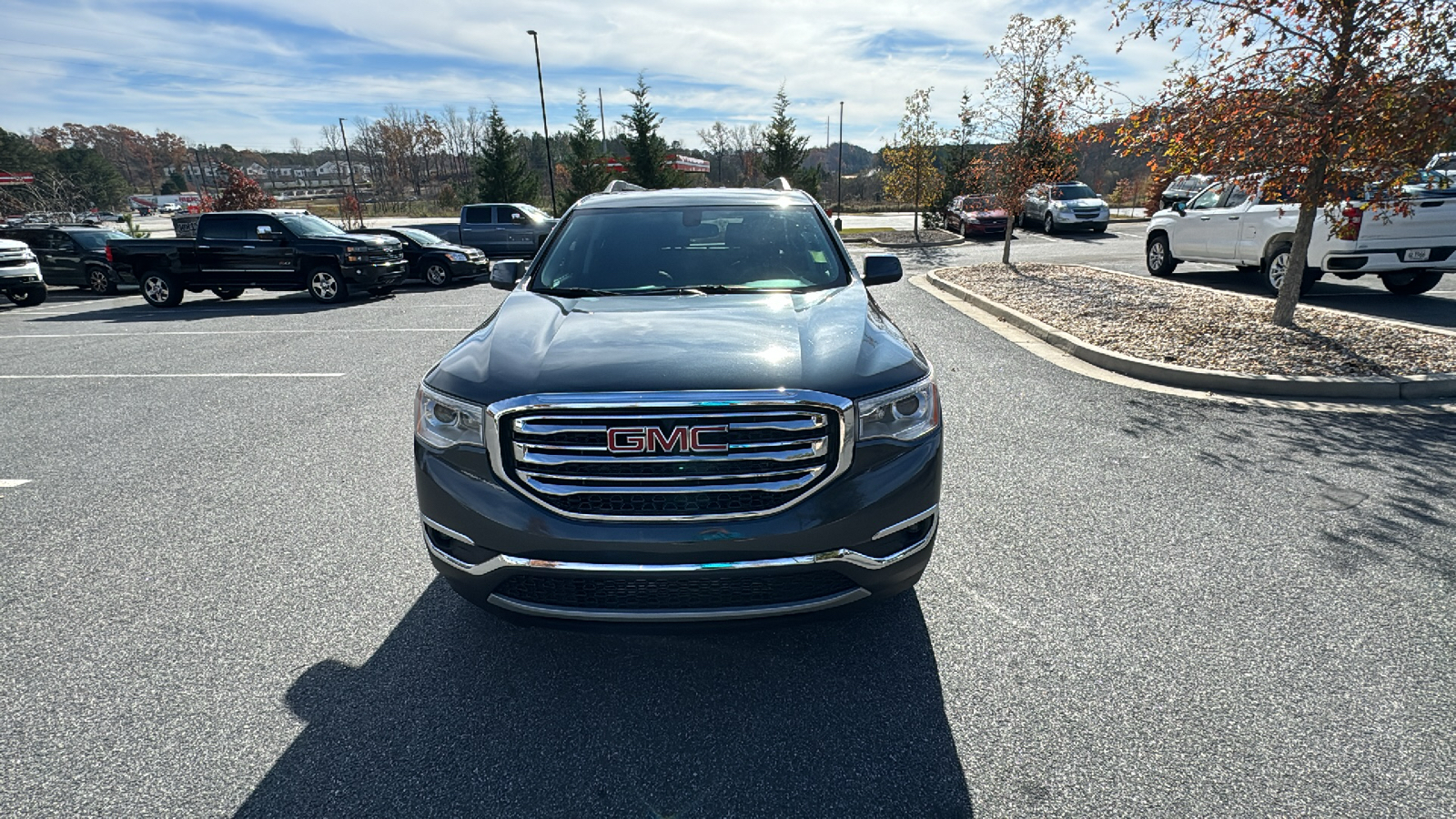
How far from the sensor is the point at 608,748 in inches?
95.4

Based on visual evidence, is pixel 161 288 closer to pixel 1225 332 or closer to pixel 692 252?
pixel 692 252

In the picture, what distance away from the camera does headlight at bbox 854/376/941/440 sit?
252 cm

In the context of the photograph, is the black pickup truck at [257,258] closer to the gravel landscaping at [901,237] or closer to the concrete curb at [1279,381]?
the concrete curb at [1279,381]

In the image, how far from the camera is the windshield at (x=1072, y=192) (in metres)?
25.3

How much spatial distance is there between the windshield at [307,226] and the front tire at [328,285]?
806 mm

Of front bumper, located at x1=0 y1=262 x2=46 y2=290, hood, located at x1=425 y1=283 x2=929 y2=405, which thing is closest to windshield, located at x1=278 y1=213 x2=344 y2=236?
front bumper, located at x1=0 y1=262 x2=46 y2=290

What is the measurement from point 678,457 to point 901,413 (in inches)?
31.9

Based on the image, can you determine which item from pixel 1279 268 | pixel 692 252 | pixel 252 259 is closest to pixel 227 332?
pixel 252 259

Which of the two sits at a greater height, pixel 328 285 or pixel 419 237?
pixel 419 237

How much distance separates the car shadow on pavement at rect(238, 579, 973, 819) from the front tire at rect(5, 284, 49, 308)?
18.6m

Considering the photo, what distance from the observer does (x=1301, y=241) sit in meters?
7.71

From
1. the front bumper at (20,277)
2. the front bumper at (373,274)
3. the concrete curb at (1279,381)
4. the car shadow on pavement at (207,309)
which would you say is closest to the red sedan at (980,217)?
the front bumper at (373,274)

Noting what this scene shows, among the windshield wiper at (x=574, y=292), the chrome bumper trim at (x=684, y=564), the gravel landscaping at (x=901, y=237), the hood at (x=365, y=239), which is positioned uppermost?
the windshield wiper at (x=574, y=292)

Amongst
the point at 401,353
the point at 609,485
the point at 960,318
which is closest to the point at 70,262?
the point at 401,353
